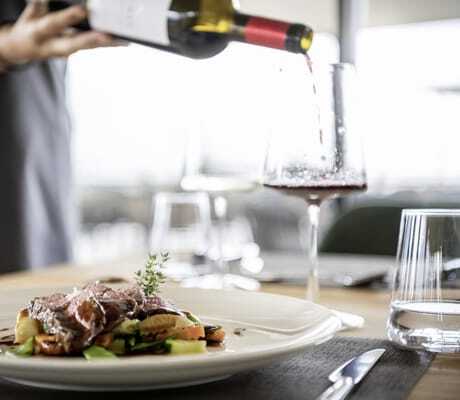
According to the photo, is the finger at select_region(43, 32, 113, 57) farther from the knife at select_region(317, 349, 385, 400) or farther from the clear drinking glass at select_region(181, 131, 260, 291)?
the knife at select_region(317, 349, 385, 400)

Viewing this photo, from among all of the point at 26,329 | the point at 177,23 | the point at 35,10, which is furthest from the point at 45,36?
the point at 26,329

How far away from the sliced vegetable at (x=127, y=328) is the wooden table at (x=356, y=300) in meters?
0.25

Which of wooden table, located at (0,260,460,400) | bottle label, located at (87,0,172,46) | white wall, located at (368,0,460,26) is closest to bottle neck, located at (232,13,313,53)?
bottle label, located at (87,0,172,46)

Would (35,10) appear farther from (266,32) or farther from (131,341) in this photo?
(131,341)

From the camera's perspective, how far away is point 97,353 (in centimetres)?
65

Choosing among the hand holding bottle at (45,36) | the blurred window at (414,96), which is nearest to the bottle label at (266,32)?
the hand holding bottle at (45,36)

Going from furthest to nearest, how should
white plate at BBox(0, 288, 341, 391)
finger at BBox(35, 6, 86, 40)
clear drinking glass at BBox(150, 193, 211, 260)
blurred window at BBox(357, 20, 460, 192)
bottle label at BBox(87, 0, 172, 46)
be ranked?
1. blurred window at BBox(357, 20, 460, 192)
2. clear drinking glass at BBox(150, 193, 211, 260)
3. finger at BBox(35, 6, 86, 40)
4. bottle label at BBox(87, 0, 172, 46)
5. white plate at BBox(0, 288, 341, 391)

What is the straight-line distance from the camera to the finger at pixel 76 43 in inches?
52.7

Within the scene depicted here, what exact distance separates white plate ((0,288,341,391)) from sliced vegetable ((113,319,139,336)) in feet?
0.11

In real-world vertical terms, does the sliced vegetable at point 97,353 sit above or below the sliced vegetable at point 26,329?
below

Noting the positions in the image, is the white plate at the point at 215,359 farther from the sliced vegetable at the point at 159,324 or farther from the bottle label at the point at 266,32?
the bottle label at the point at 266,32

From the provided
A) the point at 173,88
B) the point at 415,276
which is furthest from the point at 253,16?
the point at 173,88

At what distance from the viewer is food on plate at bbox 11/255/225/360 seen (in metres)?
0.66

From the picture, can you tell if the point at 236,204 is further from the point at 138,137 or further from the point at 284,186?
the point at 284,186
